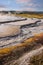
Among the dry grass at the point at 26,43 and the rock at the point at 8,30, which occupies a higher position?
the rock at the point at 8,30

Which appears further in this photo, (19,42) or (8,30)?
(8,30)

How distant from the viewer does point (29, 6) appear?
83.2 inches

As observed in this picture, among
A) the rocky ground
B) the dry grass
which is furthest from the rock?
the dry grass

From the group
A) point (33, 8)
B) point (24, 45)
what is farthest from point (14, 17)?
point (24, 45)

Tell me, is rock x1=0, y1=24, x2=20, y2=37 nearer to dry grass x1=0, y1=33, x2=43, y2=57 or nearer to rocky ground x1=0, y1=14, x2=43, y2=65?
rocky ground x1=0, y1=14, x2=43, y2=65

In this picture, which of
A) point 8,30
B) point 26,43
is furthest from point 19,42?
point 8,30

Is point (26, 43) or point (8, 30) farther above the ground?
point (8, 30)

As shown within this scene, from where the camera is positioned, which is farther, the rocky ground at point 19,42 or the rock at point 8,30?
the rock at point 8,30

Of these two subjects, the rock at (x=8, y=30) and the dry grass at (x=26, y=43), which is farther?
the rock at (x=8, y=30)

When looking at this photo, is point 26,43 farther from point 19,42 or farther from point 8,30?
point 8,30

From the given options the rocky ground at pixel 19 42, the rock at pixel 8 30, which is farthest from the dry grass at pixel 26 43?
the rock at pixel 8 30

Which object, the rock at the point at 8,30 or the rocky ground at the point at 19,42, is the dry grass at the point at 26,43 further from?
the rock at the point at 8,30

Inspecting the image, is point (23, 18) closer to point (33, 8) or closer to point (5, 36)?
point (33, 8)

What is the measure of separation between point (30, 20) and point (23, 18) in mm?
95
